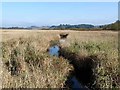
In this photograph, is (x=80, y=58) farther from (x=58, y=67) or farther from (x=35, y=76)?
(x=35, y=76)

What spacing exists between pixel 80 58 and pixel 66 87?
355cm

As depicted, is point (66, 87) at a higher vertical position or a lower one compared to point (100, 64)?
lower

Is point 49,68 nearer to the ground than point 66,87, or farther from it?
farther from it

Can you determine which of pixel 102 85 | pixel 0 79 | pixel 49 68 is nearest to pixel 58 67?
pixel 49 68

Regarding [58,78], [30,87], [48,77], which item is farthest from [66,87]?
[30,87]

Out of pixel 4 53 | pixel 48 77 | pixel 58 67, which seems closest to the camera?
pixel 48 77

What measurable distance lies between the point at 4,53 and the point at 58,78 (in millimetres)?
4865

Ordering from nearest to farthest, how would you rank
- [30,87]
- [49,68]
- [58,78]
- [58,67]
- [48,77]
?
1. [30,87]
2. [48,77]
3. [58,78]
4. [49,68]
5. [58,67]

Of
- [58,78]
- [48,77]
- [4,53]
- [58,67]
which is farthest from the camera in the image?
[4,53]

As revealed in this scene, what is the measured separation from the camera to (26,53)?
1380 cm

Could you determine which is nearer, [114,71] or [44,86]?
[44,86]

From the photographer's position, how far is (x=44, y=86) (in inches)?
336

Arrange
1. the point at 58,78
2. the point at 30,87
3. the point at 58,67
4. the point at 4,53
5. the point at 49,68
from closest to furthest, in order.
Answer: the point at 30,87 → the point at 58,78 → the point at 49,68 → the point at 58,67 → the point at 4,53

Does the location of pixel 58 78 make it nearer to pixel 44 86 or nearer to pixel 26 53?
pixel 44 86
